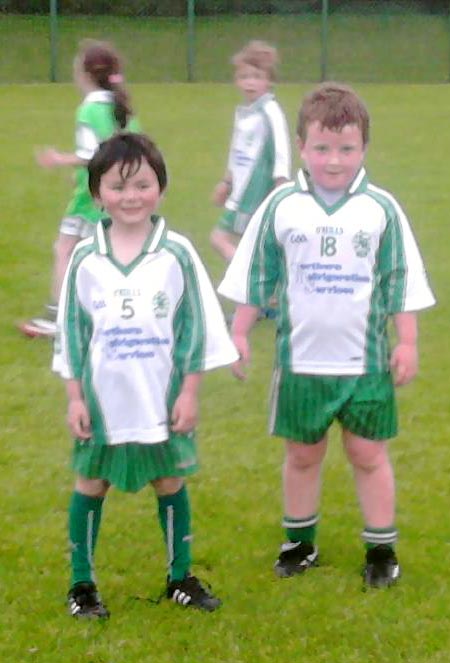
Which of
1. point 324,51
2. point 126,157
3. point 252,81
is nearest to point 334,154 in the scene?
point 126,157

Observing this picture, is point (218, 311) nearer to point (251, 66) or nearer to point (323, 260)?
point (323, 260)

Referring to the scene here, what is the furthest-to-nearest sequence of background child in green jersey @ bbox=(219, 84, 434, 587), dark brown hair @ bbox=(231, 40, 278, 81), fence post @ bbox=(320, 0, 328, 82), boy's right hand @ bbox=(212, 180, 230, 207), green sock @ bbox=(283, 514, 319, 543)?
fence post @ bbox=(320, 0, 328, 82) < boy's right hand @ bbox=(212, 180, 230, 207) < dark brown hair @ bbox=(231, 40, 278, 81) < green sock @ bbox=(283, 514, 319, 543) < background child in green jersey @ bbox=(219, 84, 434, 587)

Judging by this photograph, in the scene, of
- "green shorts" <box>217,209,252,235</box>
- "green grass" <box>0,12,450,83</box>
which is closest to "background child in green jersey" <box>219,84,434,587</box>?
"green shorts" <box>217,209,252,235</box>

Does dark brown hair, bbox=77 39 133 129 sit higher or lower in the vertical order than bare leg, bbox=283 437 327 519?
higher

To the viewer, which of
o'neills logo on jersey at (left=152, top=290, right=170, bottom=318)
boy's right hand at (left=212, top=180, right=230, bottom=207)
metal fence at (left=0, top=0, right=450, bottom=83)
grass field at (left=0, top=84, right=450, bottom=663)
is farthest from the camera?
metal fence at (left=0, top=0, right=450, bottom=83)

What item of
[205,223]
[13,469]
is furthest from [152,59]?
[13,469]

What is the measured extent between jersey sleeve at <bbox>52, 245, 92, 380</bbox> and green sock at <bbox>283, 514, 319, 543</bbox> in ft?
3.27

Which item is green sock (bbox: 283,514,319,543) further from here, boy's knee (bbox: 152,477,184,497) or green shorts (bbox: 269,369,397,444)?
boy's knee (bbox: 152,477,184,497)

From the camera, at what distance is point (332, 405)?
4352mm

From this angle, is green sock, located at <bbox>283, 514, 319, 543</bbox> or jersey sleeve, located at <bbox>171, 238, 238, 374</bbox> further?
green sock, located at <bbox>283, 514, 319, 543</bbox>

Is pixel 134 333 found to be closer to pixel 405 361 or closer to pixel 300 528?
pixel 405 361

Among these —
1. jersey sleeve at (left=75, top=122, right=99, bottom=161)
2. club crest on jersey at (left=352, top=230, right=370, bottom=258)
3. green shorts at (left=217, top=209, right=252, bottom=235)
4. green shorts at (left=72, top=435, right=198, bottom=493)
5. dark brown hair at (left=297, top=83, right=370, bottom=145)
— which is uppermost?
dark brown hair at (left=297, top=83, right=370, bottom=145)

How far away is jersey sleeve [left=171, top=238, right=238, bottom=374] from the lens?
4.07 m

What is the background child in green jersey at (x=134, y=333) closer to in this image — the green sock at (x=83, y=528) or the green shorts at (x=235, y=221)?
the green sock at (x=83, y=528)
